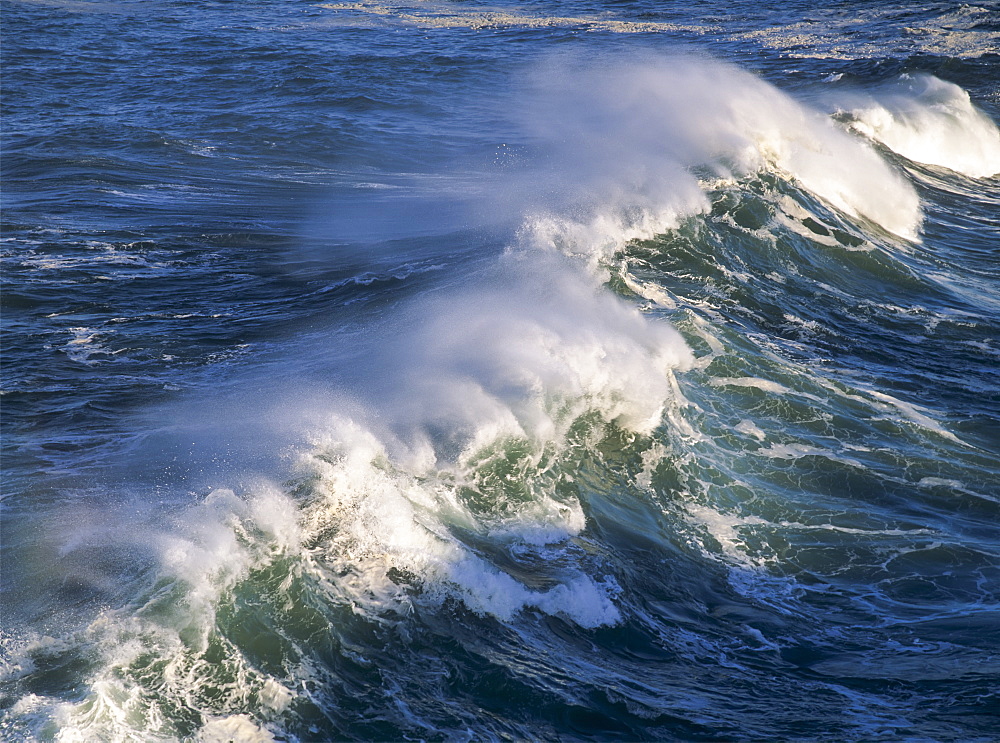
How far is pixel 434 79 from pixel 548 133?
646cm

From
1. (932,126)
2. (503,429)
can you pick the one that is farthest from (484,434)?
(932,126)

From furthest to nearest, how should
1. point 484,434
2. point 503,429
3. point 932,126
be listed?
point 932,126, point 503,429, point 484,434

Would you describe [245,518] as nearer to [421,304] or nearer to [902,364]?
[421,304]

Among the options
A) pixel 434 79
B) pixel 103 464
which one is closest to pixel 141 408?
pixel 103 464

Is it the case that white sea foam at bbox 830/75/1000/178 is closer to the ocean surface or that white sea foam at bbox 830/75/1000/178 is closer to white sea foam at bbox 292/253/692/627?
the ocean surface

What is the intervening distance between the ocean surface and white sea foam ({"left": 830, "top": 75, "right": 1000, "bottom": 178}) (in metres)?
0.22

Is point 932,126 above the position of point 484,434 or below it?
above

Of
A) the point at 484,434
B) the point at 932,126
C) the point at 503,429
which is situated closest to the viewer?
the point at 484,434

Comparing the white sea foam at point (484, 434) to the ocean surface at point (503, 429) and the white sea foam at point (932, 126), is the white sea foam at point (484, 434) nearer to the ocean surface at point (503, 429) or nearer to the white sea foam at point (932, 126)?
the ocean surface at point (503, 429)

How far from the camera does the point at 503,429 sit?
8.04m

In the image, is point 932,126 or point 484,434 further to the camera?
point 932,126

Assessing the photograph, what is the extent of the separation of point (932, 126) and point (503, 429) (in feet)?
53.5

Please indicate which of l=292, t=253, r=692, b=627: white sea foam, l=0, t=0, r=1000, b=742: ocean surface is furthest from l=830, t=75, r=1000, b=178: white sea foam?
l=292, t=253, r=692, b=627: white sea foam

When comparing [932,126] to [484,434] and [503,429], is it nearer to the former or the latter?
[503,429]
